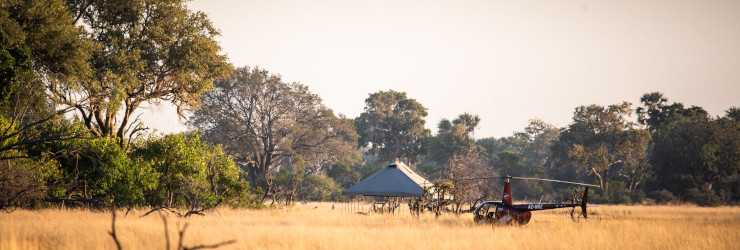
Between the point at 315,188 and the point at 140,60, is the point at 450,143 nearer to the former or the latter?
the point at 315,188

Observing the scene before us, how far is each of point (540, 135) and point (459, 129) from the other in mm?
32667

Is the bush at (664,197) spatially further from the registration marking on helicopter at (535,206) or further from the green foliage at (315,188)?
the registration marking on helicopter at (535,206)

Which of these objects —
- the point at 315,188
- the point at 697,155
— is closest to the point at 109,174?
the point at 315,188

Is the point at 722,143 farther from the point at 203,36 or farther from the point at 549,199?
the point at 203,36

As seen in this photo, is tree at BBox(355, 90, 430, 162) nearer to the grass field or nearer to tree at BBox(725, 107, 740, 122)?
tree at BBox(725, 107, 740, 122)

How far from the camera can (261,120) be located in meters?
51.6

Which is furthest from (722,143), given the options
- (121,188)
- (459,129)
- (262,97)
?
(121,188)

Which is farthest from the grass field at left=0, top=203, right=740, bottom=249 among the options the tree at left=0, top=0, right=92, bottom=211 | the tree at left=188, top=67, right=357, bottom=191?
the tree at left=188, top=67, right=357, bottom=191

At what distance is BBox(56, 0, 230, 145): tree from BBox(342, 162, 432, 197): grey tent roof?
9786 millimetres

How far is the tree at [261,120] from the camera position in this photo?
50.5 metres

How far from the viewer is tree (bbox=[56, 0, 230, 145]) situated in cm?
2744

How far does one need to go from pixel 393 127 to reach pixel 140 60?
1772 inches

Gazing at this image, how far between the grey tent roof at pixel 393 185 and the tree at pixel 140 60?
32.1 ft

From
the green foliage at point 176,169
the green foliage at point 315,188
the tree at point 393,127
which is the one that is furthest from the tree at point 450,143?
the green foliage at point 176,169
